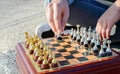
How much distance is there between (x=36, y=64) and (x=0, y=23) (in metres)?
1.59

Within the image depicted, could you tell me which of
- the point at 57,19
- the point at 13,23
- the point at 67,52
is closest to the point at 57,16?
the point at 57,19

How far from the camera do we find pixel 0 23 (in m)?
2.55

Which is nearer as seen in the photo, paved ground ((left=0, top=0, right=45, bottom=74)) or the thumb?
the thumb

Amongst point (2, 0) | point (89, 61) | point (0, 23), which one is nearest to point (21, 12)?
point (0, 23)

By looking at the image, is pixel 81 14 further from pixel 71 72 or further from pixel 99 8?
pixel 71 72

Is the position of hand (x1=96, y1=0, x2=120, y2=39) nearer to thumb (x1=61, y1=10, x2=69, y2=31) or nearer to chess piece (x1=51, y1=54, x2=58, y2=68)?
thumb (x1=61, y1=10, x2=69, y2=31)

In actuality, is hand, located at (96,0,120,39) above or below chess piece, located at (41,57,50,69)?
above

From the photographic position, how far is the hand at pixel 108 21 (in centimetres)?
113

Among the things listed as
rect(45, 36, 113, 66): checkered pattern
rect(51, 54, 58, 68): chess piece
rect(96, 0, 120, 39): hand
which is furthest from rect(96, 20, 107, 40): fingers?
rect(51, 54, 58, 68): chess piece

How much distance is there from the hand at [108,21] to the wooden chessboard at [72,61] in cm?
9

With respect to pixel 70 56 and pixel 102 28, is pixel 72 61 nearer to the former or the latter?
pixel 70 56

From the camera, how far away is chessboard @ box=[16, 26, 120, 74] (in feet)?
3.31

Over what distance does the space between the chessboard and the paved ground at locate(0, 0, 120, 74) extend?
0.45m

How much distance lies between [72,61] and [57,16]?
0.20 m
